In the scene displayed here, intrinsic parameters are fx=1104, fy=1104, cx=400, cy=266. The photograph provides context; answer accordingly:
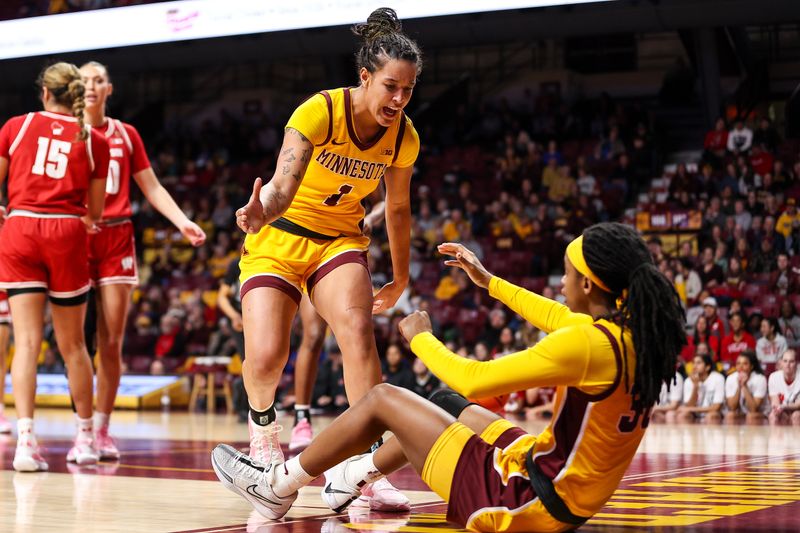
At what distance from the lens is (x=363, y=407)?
3537mm

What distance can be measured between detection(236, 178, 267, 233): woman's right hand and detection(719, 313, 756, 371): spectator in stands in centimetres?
925

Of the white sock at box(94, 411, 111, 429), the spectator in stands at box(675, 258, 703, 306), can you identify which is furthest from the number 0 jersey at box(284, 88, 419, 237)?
the spectator in stands at box(675, 258, 703, 306)

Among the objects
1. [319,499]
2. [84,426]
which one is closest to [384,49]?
[319,499]

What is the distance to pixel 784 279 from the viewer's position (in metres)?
13.1

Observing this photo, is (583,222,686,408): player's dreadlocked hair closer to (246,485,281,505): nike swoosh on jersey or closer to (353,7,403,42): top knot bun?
(246,485,281,505): nike swoosh on jersey

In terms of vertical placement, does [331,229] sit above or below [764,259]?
above

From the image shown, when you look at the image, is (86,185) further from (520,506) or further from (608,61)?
(608,61)

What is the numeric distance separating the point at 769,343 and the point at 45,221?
875 centimetres

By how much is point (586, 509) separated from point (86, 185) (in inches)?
150

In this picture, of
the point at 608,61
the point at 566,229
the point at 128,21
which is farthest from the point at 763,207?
the point at 128,21

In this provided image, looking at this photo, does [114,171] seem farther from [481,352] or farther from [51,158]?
[481,352]

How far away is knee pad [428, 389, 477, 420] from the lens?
374 cm

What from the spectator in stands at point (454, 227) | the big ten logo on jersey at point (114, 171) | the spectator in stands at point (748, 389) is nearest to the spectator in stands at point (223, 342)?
the spectator in stands at point (454, 227)

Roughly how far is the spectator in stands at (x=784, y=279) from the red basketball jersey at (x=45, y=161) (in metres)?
9.41
